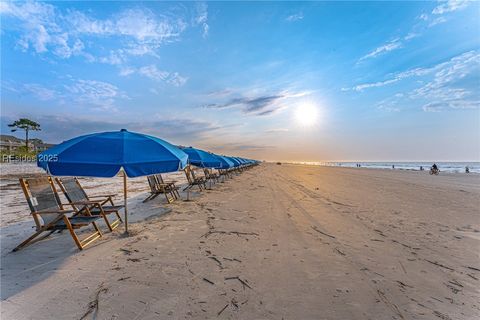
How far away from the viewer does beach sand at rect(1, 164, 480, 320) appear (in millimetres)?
2465

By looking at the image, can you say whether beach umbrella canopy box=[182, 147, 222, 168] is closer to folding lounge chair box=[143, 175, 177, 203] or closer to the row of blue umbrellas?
folding lounge chair box=[143, 175, 177, 203]

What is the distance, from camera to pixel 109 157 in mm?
3721

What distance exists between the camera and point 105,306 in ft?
8.11

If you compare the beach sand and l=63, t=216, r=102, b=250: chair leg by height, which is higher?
l=63, t=216, r=102, b=250: chair leg

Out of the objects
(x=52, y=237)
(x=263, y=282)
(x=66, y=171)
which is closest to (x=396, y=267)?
(x=263, y=282)

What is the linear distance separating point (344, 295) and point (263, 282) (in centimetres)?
95

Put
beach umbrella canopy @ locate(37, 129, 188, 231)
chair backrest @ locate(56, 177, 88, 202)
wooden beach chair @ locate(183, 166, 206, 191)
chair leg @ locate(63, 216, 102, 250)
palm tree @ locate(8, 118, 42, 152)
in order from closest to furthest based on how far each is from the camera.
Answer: beach umbrella canopy @ locate(37, 129, 188, 231), chair leg @ locate(63, 216, 102, 250), chair backrest @ locate(56, 177, 88, 202), wooden beach chair @ locate(183, 166, 206, 191), palm tree @ locate(8, 118, 42, 152)

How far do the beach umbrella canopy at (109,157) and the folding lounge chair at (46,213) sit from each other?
852 millimetres

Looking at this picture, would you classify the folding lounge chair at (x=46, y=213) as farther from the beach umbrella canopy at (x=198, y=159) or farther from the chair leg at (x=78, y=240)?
the beach umbrella canopy at (x=198, y=159)

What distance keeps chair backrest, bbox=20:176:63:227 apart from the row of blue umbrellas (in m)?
0.81

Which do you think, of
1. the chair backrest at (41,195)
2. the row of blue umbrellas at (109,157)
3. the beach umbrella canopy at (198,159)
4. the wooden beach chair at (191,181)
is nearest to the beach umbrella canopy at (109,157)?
the row of blue umbrellas at (109,157)

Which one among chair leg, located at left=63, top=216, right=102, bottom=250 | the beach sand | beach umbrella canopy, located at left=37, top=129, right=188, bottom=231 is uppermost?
beach umbrella canopy, located at left=37, top=129, right=188, bottom=231

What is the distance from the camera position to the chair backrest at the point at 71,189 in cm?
497

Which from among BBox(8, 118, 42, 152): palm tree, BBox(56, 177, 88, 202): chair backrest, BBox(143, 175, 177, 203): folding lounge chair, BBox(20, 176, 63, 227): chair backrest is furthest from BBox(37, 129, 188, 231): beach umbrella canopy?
BBox(8, 118, 42, 152): palm tree
